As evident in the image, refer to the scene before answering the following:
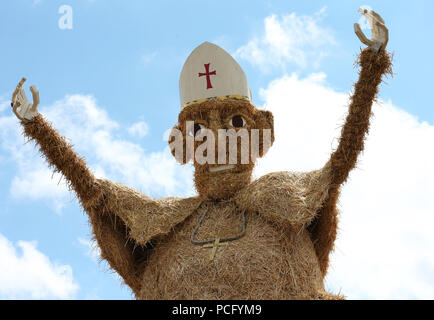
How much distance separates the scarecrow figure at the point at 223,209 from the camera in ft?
18.4

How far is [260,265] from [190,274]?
1.96ft

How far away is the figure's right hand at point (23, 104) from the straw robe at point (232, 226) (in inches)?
2.9

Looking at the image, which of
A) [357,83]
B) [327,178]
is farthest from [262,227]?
[357,83]

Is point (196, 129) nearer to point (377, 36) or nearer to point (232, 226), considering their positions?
point (232, 226)

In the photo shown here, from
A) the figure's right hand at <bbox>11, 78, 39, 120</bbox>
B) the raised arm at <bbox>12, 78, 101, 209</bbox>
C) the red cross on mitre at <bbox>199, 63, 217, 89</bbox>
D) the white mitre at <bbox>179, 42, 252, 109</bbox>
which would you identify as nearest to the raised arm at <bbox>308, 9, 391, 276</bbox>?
the white mitre at <bbox>179, 42, 252, 109</bbox>

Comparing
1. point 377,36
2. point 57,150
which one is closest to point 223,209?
point 57,150

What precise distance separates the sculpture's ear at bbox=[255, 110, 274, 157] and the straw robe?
0.53 metres

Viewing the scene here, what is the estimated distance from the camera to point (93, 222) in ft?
20.6

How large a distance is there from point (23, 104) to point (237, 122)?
6.43 ft

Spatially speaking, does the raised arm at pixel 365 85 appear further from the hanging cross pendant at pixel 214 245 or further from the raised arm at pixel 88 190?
the raised arm at pixel 88 190

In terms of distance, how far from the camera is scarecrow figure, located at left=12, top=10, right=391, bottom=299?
18.4 ft

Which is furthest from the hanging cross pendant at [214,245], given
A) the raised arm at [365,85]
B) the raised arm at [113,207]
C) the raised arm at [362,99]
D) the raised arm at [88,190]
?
the raised arm at [365,85]
